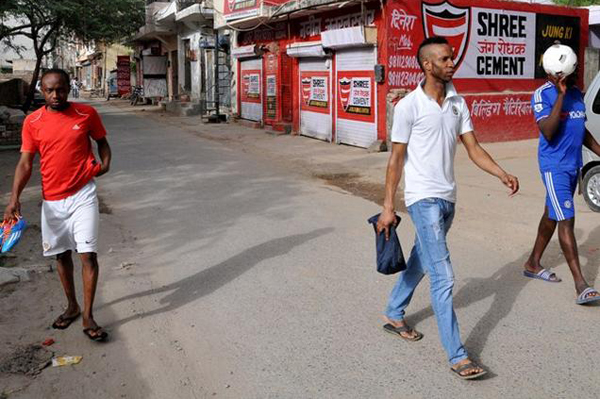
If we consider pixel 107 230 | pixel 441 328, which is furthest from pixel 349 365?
pixel 107 230

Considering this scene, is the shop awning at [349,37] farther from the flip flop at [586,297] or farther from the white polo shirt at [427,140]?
the white polo shirt at [427,140]

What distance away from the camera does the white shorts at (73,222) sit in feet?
14.6

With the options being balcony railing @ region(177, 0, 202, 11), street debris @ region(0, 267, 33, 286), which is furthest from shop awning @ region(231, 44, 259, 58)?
street debris @ region(0, 267, 33, 286)

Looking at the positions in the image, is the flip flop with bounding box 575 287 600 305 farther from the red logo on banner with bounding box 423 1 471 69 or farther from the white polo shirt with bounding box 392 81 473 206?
the red logo on banner with bounding box 423 1 471 69

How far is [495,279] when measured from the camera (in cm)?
571

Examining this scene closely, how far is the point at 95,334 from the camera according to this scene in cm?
444

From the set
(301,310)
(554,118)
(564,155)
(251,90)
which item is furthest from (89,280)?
(251,90)

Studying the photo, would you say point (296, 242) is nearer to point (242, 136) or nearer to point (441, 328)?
point (441, 328)

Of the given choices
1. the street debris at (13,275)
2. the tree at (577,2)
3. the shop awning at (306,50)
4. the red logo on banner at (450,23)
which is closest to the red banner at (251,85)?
the shop awning at (306,50)

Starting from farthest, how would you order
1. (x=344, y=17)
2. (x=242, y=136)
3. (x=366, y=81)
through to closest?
(x=242, y=136), (x=344, y=17), (x=366, y=81)

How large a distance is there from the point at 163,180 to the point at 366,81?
6.41 m

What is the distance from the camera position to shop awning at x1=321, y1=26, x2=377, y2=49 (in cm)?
1487

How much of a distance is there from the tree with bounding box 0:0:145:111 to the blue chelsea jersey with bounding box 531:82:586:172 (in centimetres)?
1712

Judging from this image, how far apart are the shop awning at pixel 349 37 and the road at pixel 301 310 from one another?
6459 mm
